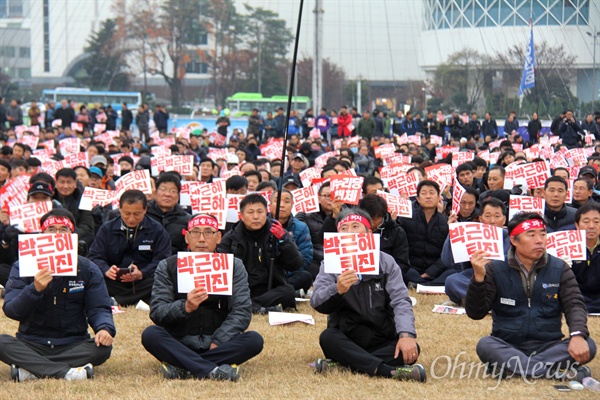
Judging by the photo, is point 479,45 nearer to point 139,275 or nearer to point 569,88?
point 569,88

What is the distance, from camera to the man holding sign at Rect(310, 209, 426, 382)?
7.05m

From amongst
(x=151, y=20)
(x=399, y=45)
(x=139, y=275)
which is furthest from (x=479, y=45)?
(x=139, y=275)

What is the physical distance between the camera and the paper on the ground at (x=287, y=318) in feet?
30.7

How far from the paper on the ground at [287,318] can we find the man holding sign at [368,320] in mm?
1993

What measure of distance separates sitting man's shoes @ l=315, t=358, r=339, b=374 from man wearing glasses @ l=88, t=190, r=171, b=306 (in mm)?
3157

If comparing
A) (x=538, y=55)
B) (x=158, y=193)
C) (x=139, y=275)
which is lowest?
(x=139, y=275)

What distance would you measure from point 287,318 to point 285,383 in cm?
242

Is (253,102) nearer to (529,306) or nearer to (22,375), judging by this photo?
(22,375)

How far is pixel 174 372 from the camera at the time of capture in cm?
712

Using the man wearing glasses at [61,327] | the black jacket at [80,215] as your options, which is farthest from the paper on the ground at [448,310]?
the black jacket at [80,215]

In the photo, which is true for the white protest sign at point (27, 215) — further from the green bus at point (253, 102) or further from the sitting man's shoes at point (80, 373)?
the green bus at point (253, 102)

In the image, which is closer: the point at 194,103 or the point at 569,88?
the point at 569,88

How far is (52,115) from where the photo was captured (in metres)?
35.8

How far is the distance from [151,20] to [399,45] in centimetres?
1423
